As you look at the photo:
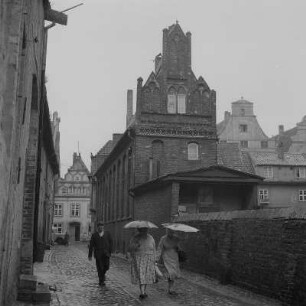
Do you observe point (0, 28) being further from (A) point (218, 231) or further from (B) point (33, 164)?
(A) point (218, 231)

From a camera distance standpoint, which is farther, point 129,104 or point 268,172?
point 129,104

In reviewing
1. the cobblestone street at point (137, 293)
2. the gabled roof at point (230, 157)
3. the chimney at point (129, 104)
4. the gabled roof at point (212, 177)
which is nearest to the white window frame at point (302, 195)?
→ the gabled roof at point (230, 157)

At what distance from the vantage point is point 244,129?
2432 inches

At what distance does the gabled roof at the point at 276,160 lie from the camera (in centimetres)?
4616

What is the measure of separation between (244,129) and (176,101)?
3155 centimetres

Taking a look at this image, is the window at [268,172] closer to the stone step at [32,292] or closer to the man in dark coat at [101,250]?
the man in dark coat at [101,250]

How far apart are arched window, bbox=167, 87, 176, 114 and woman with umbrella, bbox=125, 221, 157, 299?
65.9ft

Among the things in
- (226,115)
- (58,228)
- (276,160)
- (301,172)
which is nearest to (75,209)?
(58,228)

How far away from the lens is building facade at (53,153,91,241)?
71.0 m

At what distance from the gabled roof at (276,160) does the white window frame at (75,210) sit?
3199cm

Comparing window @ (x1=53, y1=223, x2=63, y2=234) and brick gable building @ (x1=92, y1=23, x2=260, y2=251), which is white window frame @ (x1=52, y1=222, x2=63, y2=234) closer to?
window @ (x1=53, y1=223, x2=63, y2=234)

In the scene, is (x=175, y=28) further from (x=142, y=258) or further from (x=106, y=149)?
(x=142, y=258)

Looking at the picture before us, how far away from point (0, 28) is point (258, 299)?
787cm

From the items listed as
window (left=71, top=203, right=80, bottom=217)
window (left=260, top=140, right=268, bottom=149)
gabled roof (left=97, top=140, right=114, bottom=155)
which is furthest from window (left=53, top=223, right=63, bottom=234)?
window (left=260, top=140, right=268, bottom=149)
